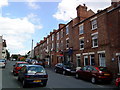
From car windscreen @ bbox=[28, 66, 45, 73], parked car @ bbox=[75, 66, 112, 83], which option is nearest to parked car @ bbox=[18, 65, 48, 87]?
car windscreen @ bbox=[28, 66, 45, 73]

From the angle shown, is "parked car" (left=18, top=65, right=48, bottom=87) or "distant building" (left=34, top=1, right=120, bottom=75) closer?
"parked car" (left=18, top=65, right=48, bottom=87)

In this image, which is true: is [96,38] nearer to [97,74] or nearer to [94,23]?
[94,23]

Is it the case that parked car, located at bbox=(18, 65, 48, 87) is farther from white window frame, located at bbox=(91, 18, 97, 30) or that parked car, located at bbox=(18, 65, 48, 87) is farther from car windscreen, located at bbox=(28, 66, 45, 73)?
white window frame, located at bbox=(91, 18, 97, 30)

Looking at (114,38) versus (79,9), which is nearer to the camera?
(114,38)

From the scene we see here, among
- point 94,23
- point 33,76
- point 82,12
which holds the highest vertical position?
point 82,12

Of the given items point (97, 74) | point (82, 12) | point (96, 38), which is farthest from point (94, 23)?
point (97, 74)

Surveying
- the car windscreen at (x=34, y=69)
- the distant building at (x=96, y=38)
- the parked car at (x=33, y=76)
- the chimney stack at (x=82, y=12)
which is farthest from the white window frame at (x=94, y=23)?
the parked car at (x=33, y=76)

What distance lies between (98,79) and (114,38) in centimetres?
712

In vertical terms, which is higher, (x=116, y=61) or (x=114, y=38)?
(x=114, y=38)

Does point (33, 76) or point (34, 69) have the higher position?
point (34, 69)

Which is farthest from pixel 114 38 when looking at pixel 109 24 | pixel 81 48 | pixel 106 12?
pixel 81 48

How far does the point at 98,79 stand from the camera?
483 inches

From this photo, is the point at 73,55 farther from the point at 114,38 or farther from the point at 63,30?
the point at 114,38

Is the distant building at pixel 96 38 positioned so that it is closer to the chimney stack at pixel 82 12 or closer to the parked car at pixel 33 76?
the chimney stack at pixel 82 12
